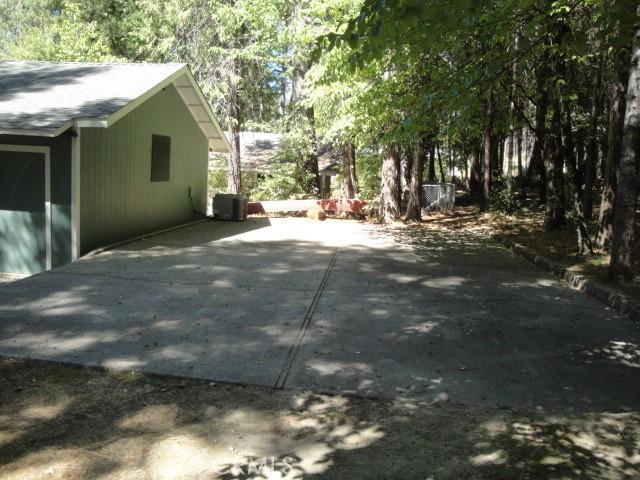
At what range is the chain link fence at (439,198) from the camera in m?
22.4

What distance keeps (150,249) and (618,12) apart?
8607 mm

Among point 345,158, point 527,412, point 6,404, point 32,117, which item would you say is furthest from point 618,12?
point 345,158

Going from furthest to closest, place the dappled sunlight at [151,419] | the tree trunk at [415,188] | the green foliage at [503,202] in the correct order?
the green foliage at [503,202] < the tree trunk at [415,188] < the dappled sunlight at [151,419]

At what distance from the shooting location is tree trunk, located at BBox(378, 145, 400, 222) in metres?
18.4

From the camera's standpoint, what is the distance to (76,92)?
11.2 m

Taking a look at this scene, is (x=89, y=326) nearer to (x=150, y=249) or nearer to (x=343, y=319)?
(x=343, y=319)

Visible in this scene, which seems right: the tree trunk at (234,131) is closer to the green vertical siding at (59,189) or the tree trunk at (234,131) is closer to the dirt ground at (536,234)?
the dirt ground at (536,234)

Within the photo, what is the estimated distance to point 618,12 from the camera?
4.91 m

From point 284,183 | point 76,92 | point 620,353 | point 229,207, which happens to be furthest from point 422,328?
point 284,183

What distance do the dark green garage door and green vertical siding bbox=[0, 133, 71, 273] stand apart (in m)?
0.12

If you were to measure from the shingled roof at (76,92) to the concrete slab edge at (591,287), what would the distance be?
7727 mm

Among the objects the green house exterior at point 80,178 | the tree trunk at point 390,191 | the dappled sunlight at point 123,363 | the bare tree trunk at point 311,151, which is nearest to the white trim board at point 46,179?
the green house exterior at point 80,178

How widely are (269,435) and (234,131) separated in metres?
20.9

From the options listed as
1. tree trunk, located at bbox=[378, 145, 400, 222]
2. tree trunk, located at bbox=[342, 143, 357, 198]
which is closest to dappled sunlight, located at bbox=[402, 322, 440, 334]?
tree trunk, located at bbox=[378, 145, 400, 222]
